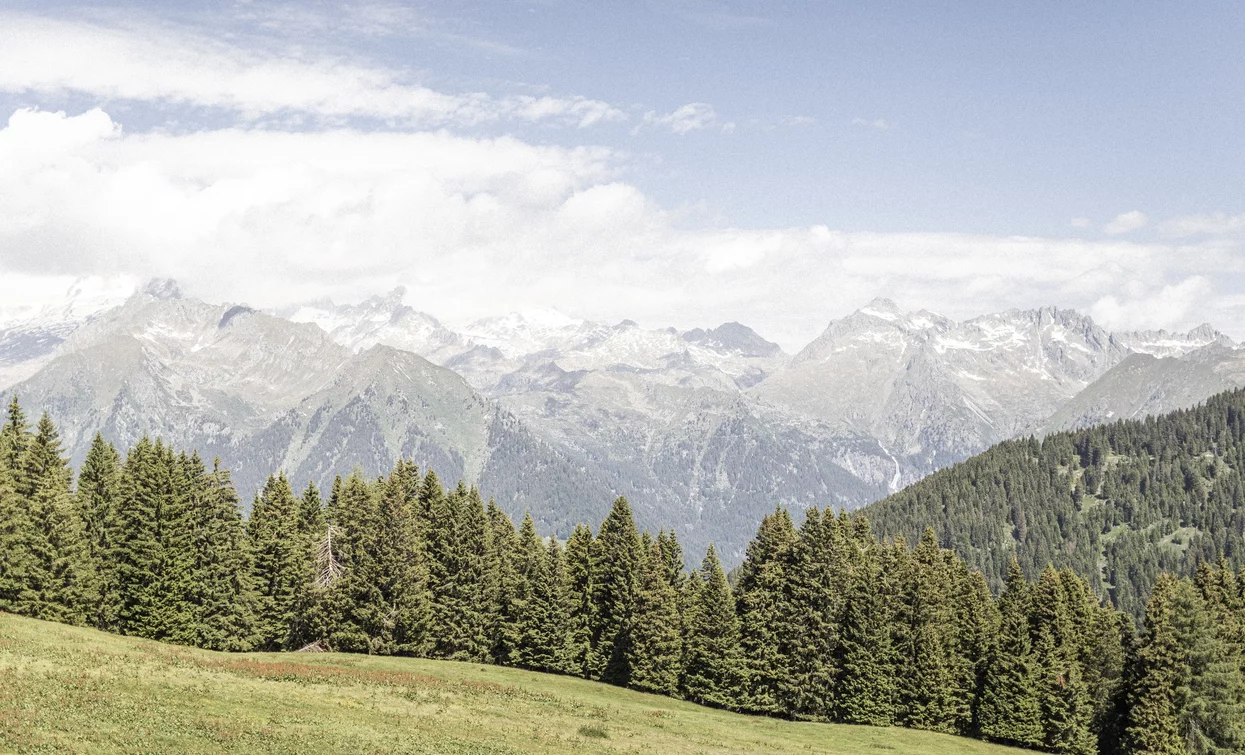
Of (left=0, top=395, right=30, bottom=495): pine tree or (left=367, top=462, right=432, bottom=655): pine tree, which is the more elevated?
(left=0, top=395, right=30, bottom=495): pine tree

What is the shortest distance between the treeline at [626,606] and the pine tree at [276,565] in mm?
192

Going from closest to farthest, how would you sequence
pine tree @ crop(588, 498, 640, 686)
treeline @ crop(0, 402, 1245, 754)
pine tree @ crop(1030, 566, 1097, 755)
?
treeline @ crop(0, 402, 1245, 754)
pine tree @ crop(1030, 566, 1097, 755)
pine tree @ crop(588, 498, 640, 686)

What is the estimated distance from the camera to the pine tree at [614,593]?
347 ft

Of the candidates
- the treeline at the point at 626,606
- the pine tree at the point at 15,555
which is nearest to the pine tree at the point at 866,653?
the treeline at the point at 626,606

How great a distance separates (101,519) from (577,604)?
46.3 meters

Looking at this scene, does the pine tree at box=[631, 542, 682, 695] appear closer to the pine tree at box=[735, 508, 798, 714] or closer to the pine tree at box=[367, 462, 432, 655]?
the pine tree at box=[735, 508, 798, 714]

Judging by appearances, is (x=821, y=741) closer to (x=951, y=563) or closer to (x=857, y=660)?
(x=857, y=660)

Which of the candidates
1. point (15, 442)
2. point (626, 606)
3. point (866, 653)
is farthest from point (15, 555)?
point (866, 653)

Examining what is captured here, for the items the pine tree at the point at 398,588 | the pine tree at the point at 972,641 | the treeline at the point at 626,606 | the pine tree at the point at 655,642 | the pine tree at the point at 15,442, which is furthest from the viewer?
the pine tree at the point at 655,642

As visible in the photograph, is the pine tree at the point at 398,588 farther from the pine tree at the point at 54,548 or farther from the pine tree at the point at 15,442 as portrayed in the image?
the pine tree at the point at 15,442

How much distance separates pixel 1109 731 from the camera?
9944 centimetres

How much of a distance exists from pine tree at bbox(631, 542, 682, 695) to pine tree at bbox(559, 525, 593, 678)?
586 centimetres

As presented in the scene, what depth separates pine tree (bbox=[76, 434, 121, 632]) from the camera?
286 ft

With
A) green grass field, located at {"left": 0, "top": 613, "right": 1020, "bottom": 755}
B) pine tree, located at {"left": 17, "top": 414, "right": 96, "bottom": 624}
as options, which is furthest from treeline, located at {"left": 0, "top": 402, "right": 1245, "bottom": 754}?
green grass field, located at {"left": 0, "top": 613, "right": 1020, "bottom": 755}
